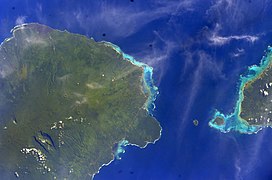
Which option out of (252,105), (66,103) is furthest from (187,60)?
(66,103)

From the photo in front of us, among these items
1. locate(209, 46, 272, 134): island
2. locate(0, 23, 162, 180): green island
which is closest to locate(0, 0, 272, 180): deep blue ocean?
locate(209, 46, 272, 134): island

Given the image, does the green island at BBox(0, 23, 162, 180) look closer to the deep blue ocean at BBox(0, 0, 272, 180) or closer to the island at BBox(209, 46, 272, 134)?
the deep blue ocean at BBox(0, 0, 272, 180)

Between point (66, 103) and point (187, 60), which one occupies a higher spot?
point (187, 60)

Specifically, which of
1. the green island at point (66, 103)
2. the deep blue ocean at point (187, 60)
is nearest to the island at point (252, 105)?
the deep blue ocean at point (187, 60)

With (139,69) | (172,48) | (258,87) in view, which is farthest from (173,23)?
(258,87)

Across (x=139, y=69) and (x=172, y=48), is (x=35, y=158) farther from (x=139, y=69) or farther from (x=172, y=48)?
(x=172, y=48)

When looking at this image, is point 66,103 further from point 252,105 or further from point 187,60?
point 252,105
